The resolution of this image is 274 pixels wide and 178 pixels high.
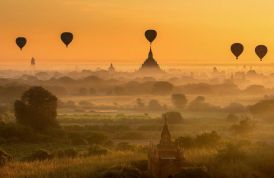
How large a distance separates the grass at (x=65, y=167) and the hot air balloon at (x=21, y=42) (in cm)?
9214

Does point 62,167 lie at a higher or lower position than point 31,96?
lower

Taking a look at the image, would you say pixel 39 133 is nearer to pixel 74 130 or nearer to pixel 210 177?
pixel 74 130

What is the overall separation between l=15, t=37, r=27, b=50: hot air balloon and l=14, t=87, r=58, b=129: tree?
183 feet

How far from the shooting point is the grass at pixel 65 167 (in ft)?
131

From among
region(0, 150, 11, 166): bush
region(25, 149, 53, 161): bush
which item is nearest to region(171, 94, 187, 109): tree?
region(25, 149, 53, 161): bush

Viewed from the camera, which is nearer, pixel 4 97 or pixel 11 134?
pixel 11 134

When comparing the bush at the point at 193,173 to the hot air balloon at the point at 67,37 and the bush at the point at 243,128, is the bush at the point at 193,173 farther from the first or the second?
the hot air balloon at the point at 67,37

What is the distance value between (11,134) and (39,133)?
4404 millimetres

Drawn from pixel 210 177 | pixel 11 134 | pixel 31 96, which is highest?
pixel 31 96

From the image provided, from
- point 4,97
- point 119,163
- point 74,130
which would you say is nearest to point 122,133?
point 74,130

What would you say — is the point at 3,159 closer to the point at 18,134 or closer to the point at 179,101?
the point at 18,134

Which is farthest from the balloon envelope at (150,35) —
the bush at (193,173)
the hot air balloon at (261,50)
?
the bush at (193,173)

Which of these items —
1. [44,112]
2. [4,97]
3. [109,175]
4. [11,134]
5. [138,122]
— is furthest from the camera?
[4,97]

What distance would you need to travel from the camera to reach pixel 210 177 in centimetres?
3828
